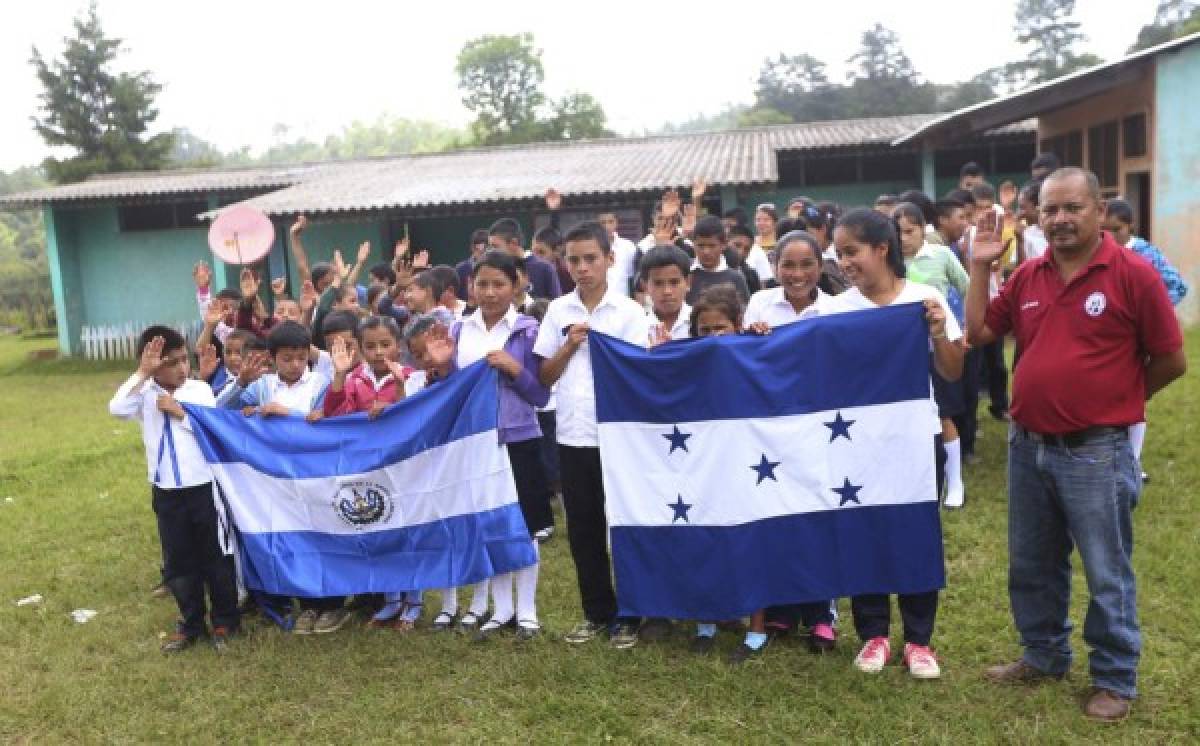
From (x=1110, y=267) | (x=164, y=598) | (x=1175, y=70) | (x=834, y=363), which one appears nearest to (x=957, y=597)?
(x=834, y=363)

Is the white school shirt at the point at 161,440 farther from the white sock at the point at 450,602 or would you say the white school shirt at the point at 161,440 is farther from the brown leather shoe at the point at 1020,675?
the brown leather shoe at the point at 1020,675

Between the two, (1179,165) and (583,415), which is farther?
(1179,165)

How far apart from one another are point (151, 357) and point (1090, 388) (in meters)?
3.90

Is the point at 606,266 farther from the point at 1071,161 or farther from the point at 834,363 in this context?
the point at 1071,161

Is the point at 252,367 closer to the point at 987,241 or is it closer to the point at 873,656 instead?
the point at 873,656

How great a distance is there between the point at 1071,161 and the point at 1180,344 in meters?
12.8

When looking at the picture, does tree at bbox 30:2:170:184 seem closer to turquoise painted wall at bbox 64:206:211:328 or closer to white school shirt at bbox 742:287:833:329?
turquoise painted wall at bbox 64:206:211:328

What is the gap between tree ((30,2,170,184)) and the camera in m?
34.4

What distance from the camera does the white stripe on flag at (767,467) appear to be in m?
3.89

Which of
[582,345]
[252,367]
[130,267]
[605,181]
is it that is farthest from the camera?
[130,267]

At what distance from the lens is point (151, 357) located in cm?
447

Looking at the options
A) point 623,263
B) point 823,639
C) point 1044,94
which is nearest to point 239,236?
point 623,263

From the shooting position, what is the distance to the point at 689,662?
412 centimetres

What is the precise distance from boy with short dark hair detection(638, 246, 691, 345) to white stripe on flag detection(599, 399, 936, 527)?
45cm
